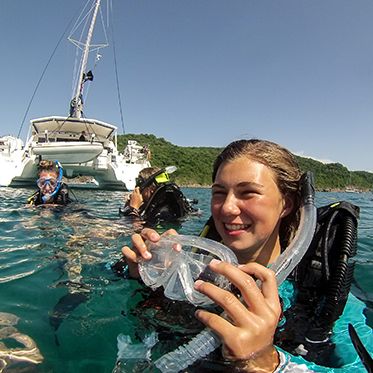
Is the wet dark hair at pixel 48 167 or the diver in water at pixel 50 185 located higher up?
the wet dark hair at pixel 48 167

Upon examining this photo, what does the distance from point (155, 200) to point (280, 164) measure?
168 inches

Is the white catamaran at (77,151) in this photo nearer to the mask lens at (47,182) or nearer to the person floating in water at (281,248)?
the mask lens at (47,182)

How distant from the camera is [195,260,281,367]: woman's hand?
1.05m

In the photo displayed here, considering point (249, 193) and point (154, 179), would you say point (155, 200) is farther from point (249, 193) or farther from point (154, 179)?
point (249, 193)

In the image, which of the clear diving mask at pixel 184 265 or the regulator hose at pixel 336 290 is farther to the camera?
the regulator hose at pixel 336 290

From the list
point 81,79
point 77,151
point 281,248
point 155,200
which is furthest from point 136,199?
point 81,79

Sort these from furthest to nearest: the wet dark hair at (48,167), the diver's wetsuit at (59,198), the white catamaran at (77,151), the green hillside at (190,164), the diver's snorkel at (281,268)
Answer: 1. the green hillside at (190,164)
2. the white catamaran at (77,151)
3. the diver's wetsuit at (59,198)
4. the wet dark hair at (48,167)
5. the diver's snorkel at (281,268)

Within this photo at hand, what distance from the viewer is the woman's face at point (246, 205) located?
1.70 m

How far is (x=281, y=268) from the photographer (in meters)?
1.47

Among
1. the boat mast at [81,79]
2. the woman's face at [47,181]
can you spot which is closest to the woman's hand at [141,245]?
the woman's face at [47,181]

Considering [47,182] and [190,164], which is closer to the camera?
[47,182]

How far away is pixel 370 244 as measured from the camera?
545 cm

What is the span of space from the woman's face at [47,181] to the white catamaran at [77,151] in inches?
391

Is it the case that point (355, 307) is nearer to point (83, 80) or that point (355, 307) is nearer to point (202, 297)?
point (202, 297)
